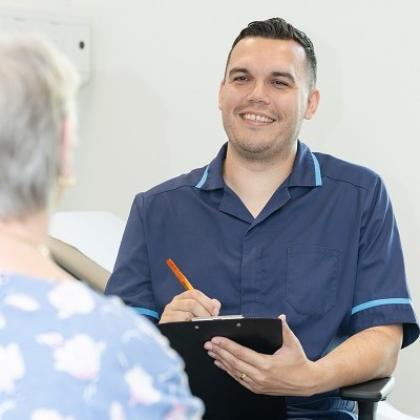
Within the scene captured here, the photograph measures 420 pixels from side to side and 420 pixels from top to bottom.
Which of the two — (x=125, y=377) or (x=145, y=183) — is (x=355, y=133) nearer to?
(x=145, y=183)

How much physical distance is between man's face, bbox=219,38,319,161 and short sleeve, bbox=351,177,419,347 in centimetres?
22

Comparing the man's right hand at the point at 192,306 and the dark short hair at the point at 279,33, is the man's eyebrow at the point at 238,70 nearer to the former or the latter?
the dark short hair at the point at 279,33

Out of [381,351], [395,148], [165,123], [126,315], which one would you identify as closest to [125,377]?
[126,315]

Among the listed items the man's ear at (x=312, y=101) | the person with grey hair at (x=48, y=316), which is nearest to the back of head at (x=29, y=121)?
the person with grey hair at (x=48, y=316)

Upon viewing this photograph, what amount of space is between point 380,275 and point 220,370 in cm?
37

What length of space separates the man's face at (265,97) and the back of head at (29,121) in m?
0.96

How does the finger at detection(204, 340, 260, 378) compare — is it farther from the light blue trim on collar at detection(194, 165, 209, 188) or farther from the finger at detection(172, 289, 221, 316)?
the light blue trim on collar at detection(194, 165, 209, 188)

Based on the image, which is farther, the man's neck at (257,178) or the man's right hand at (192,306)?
the man's neck at (257,178)

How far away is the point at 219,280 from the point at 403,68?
794mm

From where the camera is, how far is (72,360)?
785 mm

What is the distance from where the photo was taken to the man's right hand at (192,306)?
154 centimetres

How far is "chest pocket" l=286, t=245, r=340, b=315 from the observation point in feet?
5.45

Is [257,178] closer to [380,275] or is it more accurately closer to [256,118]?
[256,118]

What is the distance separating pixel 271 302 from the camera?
1.68 m
